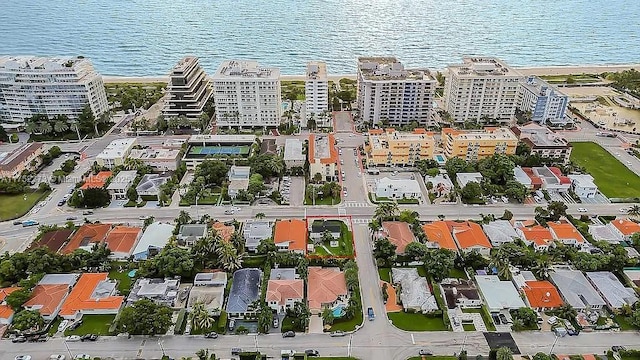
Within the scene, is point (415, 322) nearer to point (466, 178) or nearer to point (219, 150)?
point (466, 178)

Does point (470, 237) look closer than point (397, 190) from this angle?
Yes

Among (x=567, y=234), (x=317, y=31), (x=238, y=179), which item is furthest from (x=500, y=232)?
(x=317, y=31)

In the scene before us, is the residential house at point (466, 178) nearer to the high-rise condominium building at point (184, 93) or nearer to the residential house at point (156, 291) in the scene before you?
the residential house at point (156, 291)

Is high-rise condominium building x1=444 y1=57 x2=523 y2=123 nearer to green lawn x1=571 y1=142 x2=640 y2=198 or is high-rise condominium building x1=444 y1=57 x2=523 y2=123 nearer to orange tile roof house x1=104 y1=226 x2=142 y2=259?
green lawn x1=571 y1=142 x2=640 y2=198

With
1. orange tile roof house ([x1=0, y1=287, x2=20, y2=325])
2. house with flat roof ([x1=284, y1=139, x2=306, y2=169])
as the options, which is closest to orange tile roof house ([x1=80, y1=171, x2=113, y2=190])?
orange tile roof house ([x1=0, y1=287, x2=20, y2=325])

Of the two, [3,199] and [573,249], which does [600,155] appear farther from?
[3,199]

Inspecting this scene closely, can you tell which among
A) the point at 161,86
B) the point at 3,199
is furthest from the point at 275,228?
the point at 161,86

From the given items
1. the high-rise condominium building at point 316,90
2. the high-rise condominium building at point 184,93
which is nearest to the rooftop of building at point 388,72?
the high-rise condominium building at point 316,90
